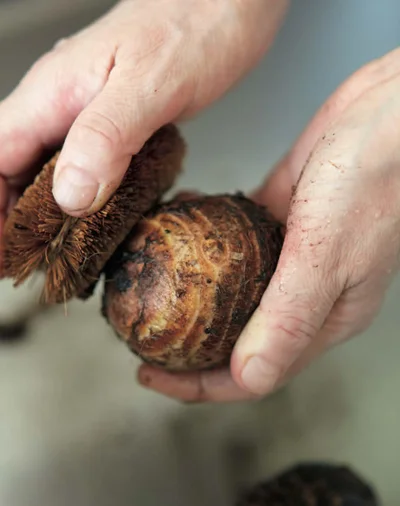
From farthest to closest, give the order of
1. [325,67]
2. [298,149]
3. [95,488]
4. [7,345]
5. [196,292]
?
[325,67]
[7,345]
[95,488]
[298,149]
[196,292]

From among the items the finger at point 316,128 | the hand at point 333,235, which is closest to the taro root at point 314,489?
the hand at point 333,235

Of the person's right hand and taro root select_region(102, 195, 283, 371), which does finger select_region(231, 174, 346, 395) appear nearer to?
taro root select_region(102, 195, 283, 371)

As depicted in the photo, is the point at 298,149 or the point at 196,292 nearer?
the point at 196,292

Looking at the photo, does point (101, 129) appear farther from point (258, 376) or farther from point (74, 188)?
point (258, 376)

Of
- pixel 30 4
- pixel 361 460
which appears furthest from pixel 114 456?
pixel 30 4

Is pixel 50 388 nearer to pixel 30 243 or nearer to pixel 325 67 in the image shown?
pixel 30 243

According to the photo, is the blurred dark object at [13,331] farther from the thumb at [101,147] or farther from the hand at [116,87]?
the thumb at [101,147]

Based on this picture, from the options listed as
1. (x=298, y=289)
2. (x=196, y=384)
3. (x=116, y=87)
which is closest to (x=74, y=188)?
(x=116, y=87)

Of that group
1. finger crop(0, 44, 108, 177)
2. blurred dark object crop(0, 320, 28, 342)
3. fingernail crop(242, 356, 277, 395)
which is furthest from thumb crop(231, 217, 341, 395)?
blurred dark object crop(0, 320, 28, 342)
